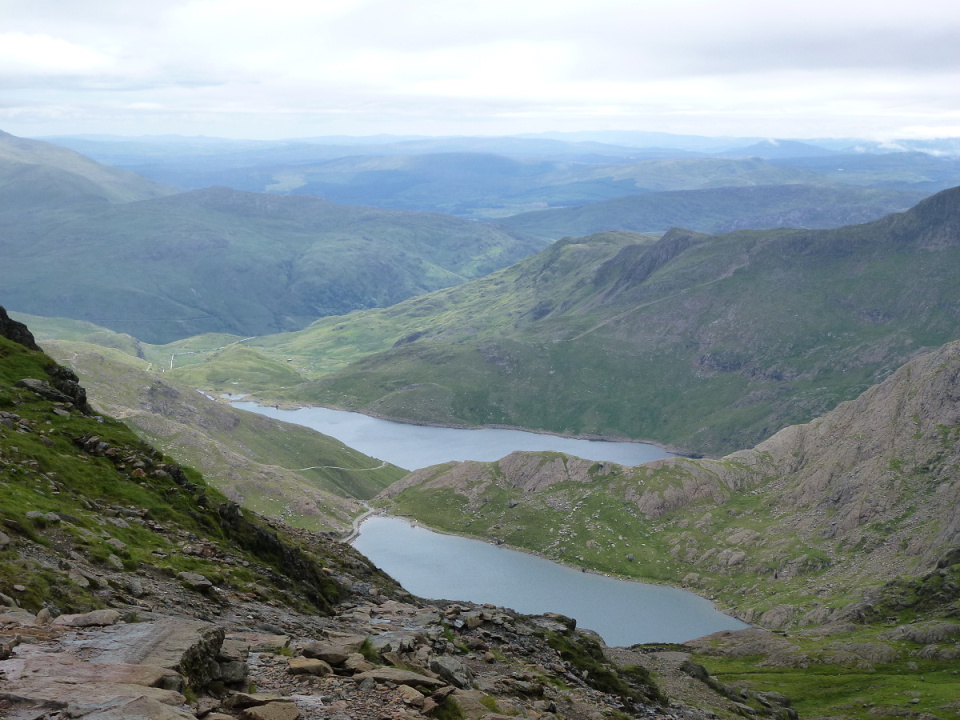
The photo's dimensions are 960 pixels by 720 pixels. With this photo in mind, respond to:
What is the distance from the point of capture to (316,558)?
223ft

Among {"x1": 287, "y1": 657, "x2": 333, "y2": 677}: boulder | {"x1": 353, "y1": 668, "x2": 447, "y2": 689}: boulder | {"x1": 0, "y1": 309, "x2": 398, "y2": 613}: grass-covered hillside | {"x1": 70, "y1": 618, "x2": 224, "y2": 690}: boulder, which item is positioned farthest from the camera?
{"x1": 0, "y1": 309, "x2": 398, "y2": 613}: grass-covered hillside

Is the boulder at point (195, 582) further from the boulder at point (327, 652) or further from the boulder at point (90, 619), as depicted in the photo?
the boulder at point (90, 619)

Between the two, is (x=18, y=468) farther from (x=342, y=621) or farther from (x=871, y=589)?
(x=871, y=589)

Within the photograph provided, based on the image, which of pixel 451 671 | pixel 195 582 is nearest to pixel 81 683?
pixel 195 582

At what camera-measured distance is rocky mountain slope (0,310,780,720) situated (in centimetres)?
2833

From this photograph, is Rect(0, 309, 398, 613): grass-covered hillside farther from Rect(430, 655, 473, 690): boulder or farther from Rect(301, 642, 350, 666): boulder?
Rect(430, 655, 473, 690): boulder

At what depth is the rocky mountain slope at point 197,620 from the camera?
92.9 ft

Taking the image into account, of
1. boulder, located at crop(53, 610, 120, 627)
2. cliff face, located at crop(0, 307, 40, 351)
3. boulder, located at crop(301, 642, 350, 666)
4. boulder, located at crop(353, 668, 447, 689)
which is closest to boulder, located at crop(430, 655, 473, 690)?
boulder, located at crop(353, 668, 447, 689)

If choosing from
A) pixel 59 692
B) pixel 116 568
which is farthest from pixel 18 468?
pixel 59 692

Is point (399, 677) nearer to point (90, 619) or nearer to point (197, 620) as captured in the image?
point (197, 620)

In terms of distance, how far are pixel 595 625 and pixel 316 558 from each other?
134 metres

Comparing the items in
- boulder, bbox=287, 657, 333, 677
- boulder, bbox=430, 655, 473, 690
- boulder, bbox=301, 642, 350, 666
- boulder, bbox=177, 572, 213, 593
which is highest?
boulder, bbox=287, 657, 333, 677

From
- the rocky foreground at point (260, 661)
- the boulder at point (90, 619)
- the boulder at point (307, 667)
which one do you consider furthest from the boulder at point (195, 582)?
the boulder at point (307, 667)

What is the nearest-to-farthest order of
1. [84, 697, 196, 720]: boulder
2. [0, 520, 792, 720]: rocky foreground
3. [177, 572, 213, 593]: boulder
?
[84, 697, 196, 720]: boulder → [0, 520, 792, 720]: rocky foreground → [177, 572, 213, 593]: boulder
